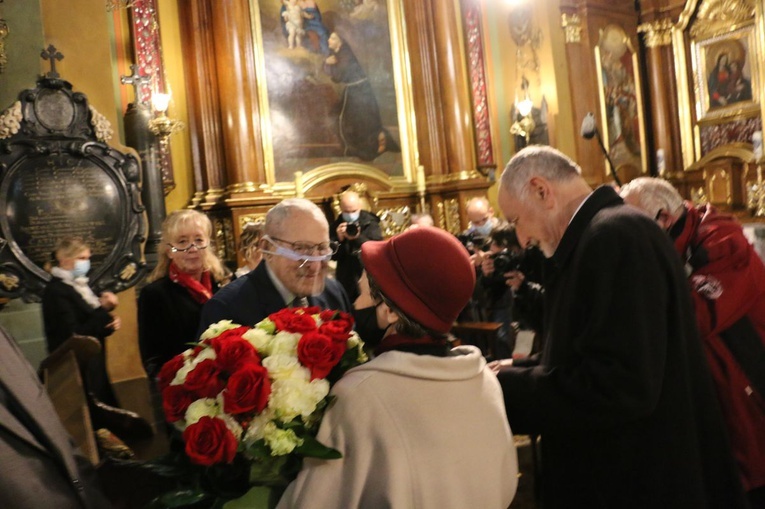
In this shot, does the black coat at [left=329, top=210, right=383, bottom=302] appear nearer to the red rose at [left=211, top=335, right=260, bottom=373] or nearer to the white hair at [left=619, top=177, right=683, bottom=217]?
the white hair at [left=619, top=177, right=683, bottom=217]

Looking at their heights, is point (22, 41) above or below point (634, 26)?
below

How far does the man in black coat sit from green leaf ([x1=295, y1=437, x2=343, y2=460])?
29.6 inches

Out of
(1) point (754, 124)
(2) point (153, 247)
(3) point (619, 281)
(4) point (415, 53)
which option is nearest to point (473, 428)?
(3) point (619, 281)

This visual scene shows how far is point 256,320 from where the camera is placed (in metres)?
2.59

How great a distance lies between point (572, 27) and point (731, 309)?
10.5 meters

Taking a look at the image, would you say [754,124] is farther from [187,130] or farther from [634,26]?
[187,130]

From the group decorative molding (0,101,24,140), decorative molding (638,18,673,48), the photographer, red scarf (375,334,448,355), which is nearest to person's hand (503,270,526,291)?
the photographer

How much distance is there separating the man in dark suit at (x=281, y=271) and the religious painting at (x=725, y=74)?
12.0 meters

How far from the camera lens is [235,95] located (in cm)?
898

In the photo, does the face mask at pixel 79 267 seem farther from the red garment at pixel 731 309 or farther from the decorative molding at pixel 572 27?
the decorative molding at pixel 572 27

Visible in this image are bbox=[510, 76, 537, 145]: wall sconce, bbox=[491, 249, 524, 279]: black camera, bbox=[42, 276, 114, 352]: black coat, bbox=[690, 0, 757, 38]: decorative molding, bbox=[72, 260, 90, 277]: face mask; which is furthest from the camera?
bbox=[690, 0, 757, 38]: decorative molding

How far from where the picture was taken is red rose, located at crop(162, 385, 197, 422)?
65.4 inches

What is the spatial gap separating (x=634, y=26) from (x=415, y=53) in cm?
523

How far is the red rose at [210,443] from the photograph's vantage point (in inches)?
59.5
